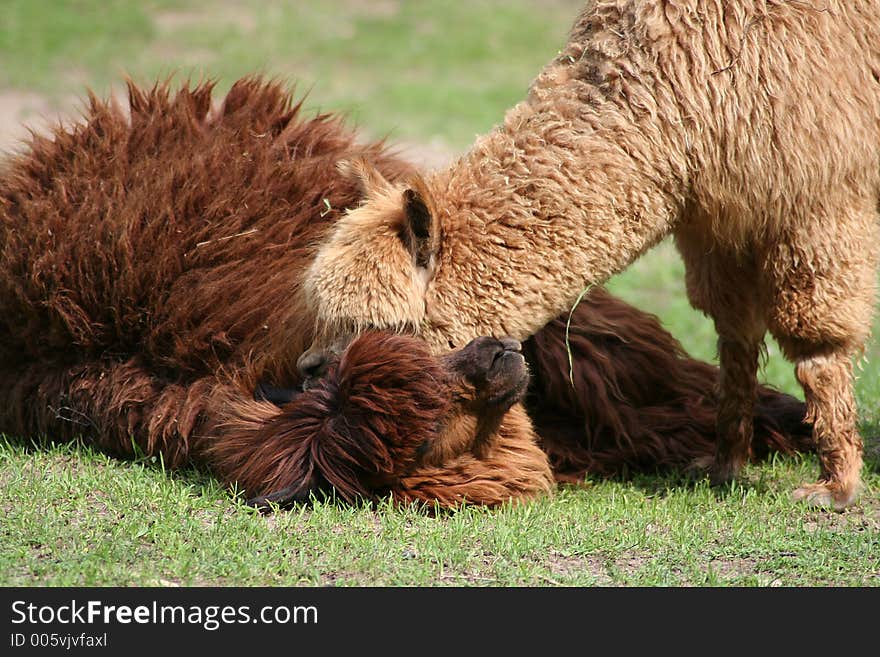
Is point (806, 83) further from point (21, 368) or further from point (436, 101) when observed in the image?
point (436, 101)

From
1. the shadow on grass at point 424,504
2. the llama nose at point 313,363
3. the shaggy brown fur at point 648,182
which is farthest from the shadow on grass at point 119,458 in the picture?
the shaggy brown fur at point 648,182

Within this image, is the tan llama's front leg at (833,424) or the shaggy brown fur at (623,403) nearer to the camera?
the tan llama's front leg at (833,424)

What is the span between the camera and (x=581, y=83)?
394 centimetres

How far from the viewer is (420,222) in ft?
12.1

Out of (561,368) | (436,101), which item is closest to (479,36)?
(436,101)

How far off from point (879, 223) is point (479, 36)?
40.0 ft

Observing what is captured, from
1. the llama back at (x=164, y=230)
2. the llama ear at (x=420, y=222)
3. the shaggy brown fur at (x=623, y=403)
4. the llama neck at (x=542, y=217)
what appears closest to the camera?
the llama ear at (x=420, y=222)

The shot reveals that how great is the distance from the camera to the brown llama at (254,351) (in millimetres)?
3906

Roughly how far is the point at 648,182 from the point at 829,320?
851mm

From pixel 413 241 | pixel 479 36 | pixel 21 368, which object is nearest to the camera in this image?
pixel 413 241

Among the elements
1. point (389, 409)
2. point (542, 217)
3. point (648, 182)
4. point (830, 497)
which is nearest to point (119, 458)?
point (389, 409)

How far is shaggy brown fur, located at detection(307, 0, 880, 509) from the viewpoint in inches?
148

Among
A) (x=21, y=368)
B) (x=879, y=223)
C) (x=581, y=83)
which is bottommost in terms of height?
(x=21, y=368)

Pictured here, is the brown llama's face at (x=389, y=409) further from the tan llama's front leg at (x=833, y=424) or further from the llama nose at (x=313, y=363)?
the tan llama's front leg at (x=833, y=424)
